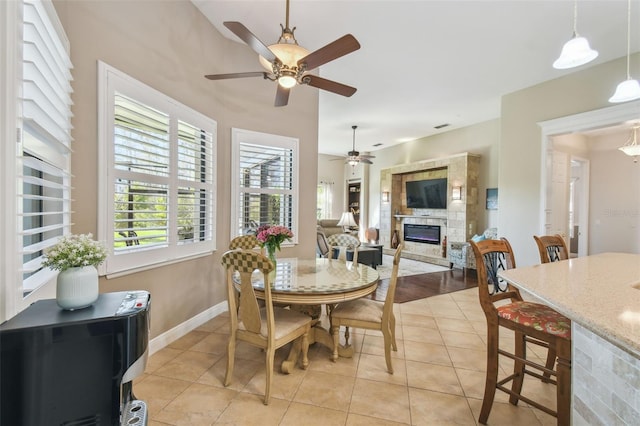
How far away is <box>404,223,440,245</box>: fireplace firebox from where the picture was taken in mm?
7586

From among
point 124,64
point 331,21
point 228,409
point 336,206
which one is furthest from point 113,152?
point 336,206

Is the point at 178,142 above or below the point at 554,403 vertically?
above

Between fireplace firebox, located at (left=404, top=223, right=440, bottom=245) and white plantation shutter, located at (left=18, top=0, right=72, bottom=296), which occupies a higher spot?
white plantation shutter, located at (left=18, top=0, right=72, bottom=296)

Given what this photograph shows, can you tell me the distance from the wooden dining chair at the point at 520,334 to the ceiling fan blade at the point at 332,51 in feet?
5.20

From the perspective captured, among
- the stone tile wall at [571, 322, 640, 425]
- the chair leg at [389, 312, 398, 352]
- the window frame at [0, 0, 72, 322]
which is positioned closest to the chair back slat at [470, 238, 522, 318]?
the stone tile wall at [571, 322, 640, 425]

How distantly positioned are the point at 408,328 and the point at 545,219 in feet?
9.55

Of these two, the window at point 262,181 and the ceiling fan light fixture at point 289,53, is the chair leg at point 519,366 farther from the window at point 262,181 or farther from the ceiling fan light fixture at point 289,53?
the window at point 262,181

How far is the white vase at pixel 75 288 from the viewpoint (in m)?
1.06

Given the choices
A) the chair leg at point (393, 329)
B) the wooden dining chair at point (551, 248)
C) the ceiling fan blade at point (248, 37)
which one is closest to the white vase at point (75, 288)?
the ceiling fan blade at point (248, 37)

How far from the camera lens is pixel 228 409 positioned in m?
1.84

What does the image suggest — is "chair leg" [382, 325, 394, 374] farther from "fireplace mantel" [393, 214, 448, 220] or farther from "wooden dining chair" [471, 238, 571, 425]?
"fireplace mantel" [393, 214, 448, 220]

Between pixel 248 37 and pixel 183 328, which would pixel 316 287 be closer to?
pixel 183 328

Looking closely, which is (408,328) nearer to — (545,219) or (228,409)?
(228,409)

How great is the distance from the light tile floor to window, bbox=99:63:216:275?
921 millimetres
